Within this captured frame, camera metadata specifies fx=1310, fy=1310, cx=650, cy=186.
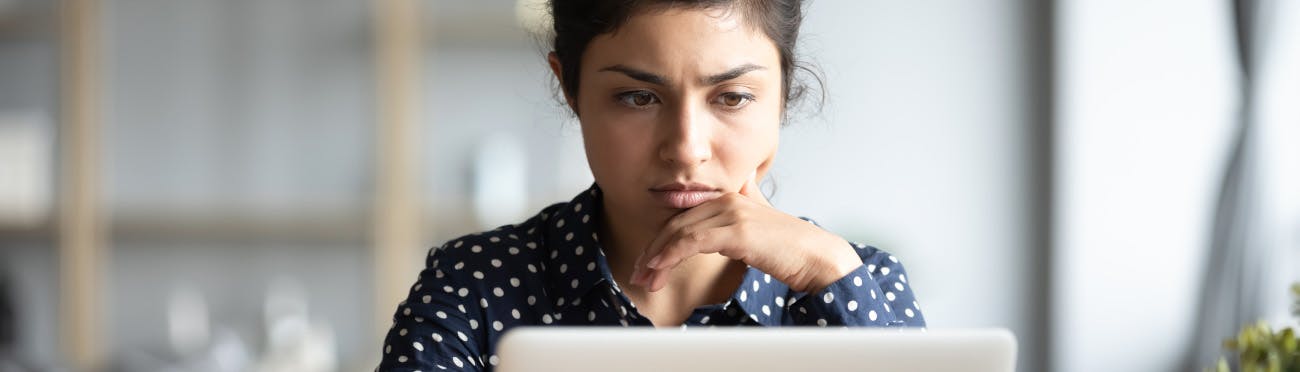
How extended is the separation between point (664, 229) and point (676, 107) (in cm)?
12

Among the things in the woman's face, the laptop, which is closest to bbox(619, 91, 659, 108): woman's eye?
the woman's face

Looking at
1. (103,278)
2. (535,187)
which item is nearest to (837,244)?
(535,187)

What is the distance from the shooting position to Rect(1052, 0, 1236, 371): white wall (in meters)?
3.62

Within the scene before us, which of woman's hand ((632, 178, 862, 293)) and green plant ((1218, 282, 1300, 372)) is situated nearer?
green plant ((1218, 282, 1300, 372))

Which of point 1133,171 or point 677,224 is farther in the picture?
point 1133,171

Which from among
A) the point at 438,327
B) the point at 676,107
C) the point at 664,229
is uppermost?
the point at 676,107

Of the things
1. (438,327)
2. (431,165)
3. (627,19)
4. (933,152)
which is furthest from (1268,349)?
(431,165)

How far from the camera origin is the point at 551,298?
55.1 inches

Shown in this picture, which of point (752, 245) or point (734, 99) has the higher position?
point (734, 99)

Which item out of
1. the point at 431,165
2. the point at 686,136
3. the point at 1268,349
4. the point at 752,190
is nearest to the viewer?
the point at 1268,349

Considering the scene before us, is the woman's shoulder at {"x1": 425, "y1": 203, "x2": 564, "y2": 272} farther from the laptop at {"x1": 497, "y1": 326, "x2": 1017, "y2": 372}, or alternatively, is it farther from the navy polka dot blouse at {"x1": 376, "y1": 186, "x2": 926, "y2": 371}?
the laptop at {"x1": 497, "y1": 326, "x2": 1017, "y2": 372}

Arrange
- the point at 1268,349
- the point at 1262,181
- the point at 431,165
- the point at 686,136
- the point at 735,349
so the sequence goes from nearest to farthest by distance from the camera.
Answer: the point at 735,349
the point at 1268,349
the point at 686,136
the point at 1262,181
the point at 431,165

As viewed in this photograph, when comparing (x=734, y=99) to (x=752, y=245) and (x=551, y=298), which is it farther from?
(x=551, y=298)

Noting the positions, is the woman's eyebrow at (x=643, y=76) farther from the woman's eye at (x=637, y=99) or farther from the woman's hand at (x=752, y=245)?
the woman's hand at (x=752, y=245)
